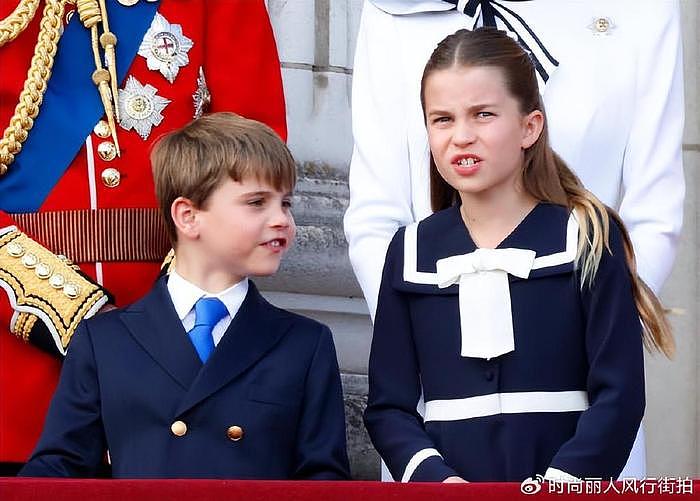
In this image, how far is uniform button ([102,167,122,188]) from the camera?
3279 millimetres

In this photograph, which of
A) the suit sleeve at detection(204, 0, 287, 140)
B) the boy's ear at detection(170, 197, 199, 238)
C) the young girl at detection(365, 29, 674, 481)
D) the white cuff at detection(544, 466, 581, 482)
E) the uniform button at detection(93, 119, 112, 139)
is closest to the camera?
the white cuff at detection(544, 466, 581, 482)

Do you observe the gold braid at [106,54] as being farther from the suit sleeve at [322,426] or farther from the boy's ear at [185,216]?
the suit sleeve at [322,426]

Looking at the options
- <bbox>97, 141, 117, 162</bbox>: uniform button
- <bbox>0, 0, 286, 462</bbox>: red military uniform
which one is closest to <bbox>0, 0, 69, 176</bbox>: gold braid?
<bbox>0, 0, 286, 462</bbox>: red military uniform

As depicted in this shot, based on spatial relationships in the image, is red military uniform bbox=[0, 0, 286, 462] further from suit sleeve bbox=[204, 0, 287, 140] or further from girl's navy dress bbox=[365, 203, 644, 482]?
girl's navy dress bbox=[365, 203, 644, 482]

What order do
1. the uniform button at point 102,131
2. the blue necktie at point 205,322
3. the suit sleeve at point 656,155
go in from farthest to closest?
the uniform button at point 102,131 < the suit sleeve at point 656,155 < the blue necktie at point 205,322

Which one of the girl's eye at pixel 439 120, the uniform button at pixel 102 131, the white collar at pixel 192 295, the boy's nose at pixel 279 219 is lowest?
the white collar at pixel 192 295

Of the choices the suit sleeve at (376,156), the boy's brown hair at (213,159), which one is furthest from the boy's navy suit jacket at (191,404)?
the suit sleeve at (376,156)

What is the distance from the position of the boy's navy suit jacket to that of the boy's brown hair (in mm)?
206

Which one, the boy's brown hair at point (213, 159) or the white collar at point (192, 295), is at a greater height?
the boy's brown hair at point (213, 159)

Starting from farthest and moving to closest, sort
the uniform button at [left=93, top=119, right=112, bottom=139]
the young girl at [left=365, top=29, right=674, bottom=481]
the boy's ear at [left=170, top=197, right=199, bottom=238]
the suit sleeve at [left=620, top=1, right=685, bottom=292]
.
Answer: the uniform button at [left=93, top=119, right=112, bottom=139]
the suit sleeve at [left=620, top=1, right=685, bottom=292]
the boy's ear at [left=170, top=197, right=199, bottom=238]
the young girl at [left=365, top=29, right=674, bottom=481]

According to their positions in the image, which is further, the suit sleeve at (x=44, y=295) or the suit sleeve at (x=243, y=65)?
the suit sleeve at (x=243, y=65)

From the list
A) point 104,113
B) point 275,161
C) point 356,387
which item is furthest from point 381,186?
point 356,387

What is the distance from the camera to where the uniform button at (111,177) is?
3279mm

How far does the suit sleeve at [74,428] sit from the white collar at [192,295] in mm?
167
